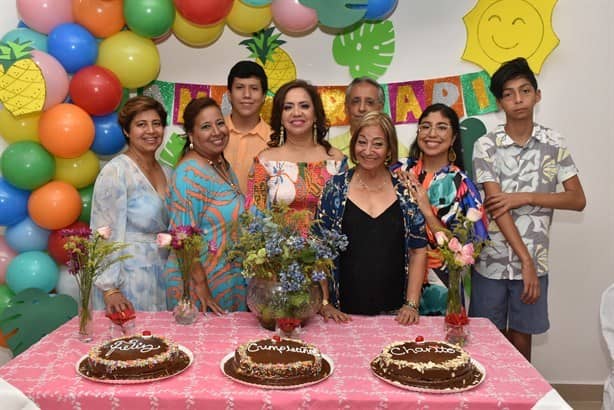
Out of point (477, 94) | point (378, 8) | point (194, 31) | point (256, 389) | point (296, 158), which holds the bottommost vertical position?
point (256, 389)

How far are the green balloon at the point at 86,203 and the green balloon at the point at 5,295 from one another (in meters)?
0.49

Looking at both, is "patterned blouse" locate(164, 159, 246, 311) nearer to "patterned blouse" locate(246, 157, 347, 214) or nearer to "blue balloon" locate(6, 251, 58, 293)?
"patterned blouse" locate(246, 157, 347, 214)

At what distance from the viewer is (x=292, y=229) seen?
1939 millimetres

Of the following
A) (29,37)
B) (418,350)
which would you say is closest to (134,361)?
(418,350)

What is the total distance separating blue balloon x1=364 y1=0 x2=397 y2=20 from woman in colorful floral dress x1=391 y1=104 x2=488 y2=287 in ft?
2.65

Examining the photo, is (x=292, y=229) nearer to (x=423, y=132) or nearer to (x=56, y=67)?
(x=423, y=132)

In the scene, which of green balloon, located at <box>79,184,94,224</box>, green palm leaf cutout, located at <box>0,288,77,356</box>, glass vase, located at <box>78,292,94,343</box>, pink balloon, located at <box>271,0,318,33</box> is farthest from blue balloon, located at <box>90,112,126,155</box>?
glass vase, located at <box>78,292,94,343</box>

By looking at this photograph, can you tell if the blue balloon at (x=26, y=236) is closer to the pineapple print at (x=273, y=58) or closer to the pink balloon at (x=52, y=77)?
the pink balloon at (x=52, y=77)

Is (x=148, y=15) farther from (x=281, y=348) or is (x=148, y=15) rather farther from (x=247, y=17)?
(x=281, y=348)

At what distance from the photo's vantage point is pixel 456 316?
1870 mm

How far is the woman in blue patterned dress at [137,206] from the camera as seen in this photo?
2.57 meters

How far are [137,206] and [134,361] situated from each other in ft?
3.61

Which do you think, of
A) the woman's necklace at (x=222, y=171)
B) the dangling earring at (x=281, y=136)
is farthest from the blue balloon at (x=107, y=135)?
the dangling earring at (x=281, y=136)

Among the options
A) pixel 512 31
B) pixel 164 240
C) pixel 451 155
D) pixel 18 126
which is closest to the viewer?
pixel 164 240
